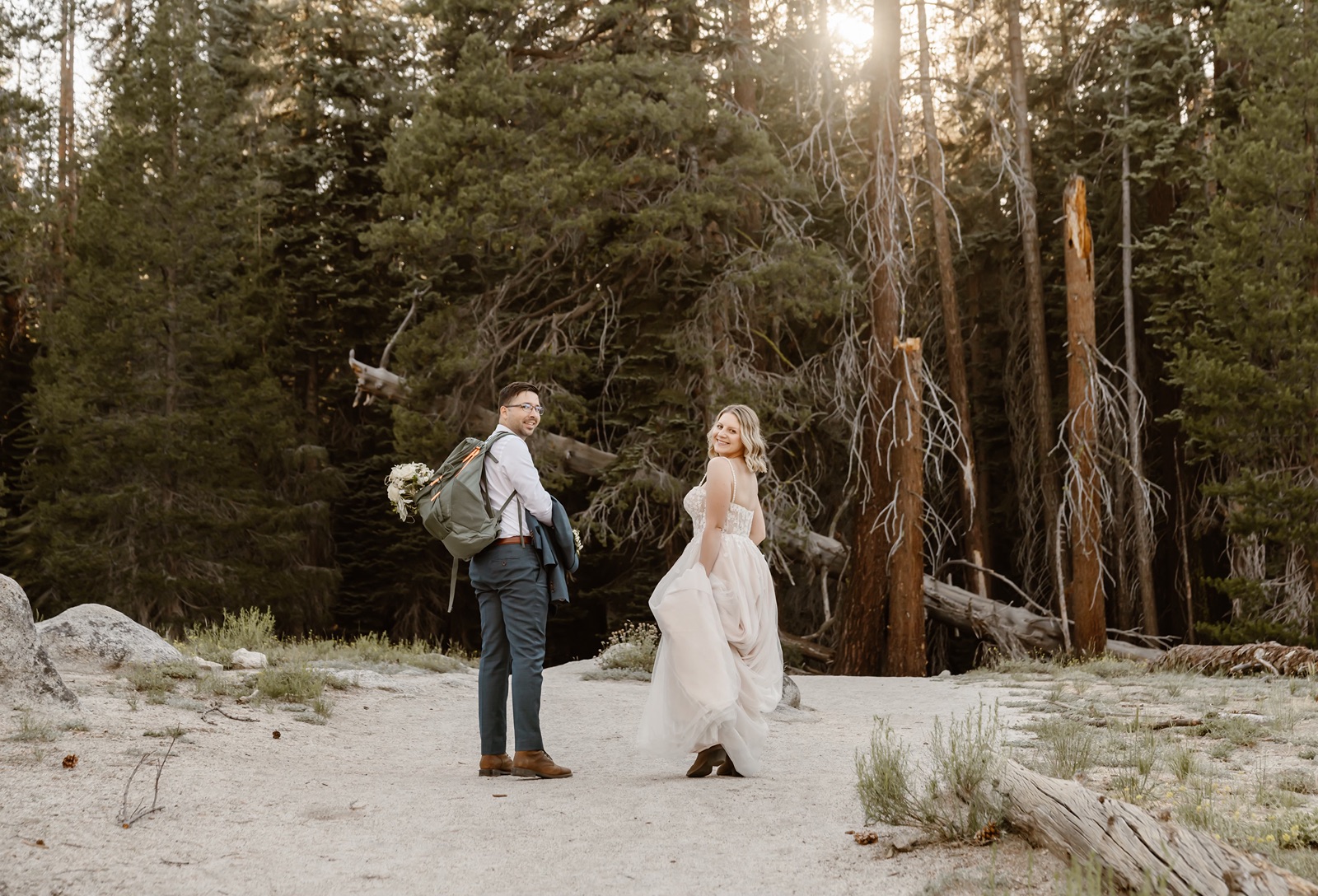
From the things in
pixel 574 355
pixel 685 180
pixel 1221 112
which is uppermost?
pixel 1221 112

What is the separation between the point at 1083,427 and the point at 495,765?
12016 mm

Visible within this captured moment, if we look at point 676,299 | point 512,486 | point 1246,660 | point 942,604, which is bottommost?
point 1246,660

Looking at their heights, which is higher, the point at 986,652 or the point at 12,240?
the point at 12,240

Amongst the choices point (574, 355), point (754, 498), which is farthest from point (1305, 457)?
point (754, 498)

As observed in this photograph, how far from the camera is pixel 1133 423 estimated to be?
18031 mm

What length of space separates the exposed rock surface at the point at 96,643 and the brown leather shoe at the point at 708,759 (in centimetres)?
467

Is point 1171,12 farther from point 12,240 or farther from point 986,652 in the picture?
point 12,240

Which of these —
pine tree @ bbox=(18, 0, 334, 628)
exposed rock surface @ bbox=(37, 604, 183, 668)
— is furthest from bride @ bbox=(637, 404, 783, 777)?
pine tree @ bbox=(18, 0, 334, 628)

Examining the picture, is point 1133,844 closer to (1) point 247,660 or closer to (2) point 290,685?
(2) point 290,685

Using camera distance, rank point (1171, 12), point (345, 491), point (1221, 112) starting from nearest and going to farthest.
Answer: point (1221, 112) < point (1171, 12) < point (345, 491)

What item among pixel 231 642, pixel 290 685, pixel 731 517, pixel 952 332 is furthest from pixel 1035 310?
pixel 731 517

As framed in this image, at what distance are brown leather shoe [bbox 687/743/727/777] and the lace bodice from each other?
1096 mm

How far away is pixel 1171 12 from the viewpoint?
63.7 feet

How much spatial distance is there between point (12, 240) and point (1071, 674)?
1865cm
